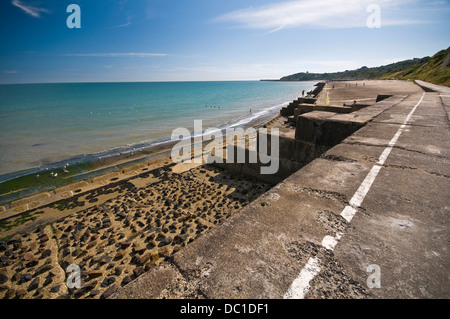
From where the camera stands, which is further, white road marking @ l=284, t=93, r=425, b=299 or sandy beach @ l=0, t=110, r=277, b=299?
sandy beach @ l=0, t=110, r=277, b=299

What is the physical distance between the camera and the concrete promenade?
127 cm

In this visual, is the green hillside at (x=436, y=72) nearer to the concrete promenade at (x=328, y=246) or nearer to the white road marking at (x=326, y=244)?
the white road marking at (x=326, y=244)

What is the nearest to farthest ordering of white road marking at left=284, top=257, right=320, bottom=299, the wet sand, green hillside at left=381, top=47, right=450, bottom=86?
white road marking at left=284, top=257, right=320, bottom=299 < the wet sand < green hillside at left=381, top=47, right=450, bottom=86

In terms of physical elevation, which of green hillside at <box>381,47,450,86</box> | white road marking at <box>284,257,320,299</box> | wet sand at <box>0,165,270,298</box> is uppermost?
green hillside at <box>381,47,450,86</box>

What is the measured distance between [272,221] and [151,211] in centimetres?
547

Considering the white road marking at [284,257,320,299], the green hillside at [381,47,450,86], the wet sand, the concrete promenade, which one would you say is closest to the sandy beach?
the wet sand

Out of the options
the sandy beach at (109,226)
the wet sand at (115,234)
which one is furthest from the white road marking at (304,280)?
the wet sand at (115,234)

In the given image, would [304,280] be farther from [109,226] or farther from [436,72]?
[436,72]

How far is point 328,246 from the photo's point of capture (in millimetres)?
1553

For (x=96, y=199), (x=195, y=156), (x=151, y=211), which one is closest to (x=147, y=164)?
(x=195, y=156)

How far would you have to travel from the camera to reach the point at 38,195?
8.24 meters

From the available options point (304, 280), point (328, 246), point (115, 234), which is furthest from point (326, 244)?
point (115, 234)

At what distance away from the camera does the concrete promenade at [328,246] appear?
1271 mm

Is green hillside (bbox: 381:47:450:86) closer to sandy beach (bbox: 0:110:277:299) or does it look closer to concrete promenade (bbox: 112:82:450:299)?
sandy beach (bbox: 0:110:277:299)
